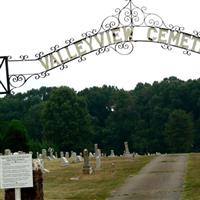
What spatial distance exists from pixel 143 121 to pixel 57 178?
6536cm

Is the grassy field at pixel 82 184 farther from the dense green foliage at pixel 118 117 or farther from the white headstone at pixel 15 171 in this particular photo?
the dense green foliage at pixel 118 117

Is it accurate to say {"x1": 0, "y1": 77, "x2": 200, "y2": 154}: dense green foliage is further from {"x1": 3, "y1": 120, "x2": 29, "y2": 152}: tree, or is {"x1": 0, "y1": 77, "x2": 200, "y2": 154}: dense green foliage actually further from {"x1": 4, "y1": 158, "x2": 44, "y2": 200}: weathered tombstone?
{"x1": 4, "y1": 158, "x2": 44, "y2": 200}: weathered tombstone

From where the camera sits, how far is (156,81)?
10881 cm

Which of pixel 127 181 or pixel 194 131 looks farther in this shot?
pixel 194 131

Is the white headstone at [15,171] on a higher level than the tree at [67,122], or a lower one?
lower

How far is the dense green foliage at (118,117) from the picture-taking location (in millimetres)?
86438

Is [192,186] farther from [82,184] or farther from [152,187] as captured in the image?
[82,184]

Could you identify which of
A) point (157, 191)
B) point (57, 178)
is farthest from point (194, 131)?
point (157, 191)

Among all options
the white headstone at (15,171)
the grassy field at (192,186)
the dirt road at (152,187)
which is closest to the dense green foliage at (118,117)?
the dirt road at (152,187)

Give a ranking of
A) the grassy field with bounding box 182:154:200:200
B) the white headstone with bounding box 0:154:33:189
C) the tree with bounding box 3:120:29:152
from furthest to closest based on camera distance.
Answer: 1. the tree with bounding box 3:120:29:152
2. the grassy field with bounding box 182:154:200:200
3. the white headstone with bounding box 0:154:33:189

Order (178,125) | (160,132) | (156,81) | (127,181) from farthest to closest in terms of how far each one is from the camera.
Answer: (156,81), (160,132), (178,125), (127,181)

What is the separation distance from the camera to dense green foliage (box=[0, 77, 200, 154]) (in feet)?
284

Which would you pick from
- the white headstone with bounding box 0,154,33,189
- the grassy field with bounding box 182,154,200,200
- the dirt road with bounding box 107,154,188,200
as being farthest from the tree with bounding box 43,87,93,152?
the white headstone with bounding box 0,154,33,189

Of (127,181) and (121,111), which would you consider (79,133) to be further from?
(127,181)
